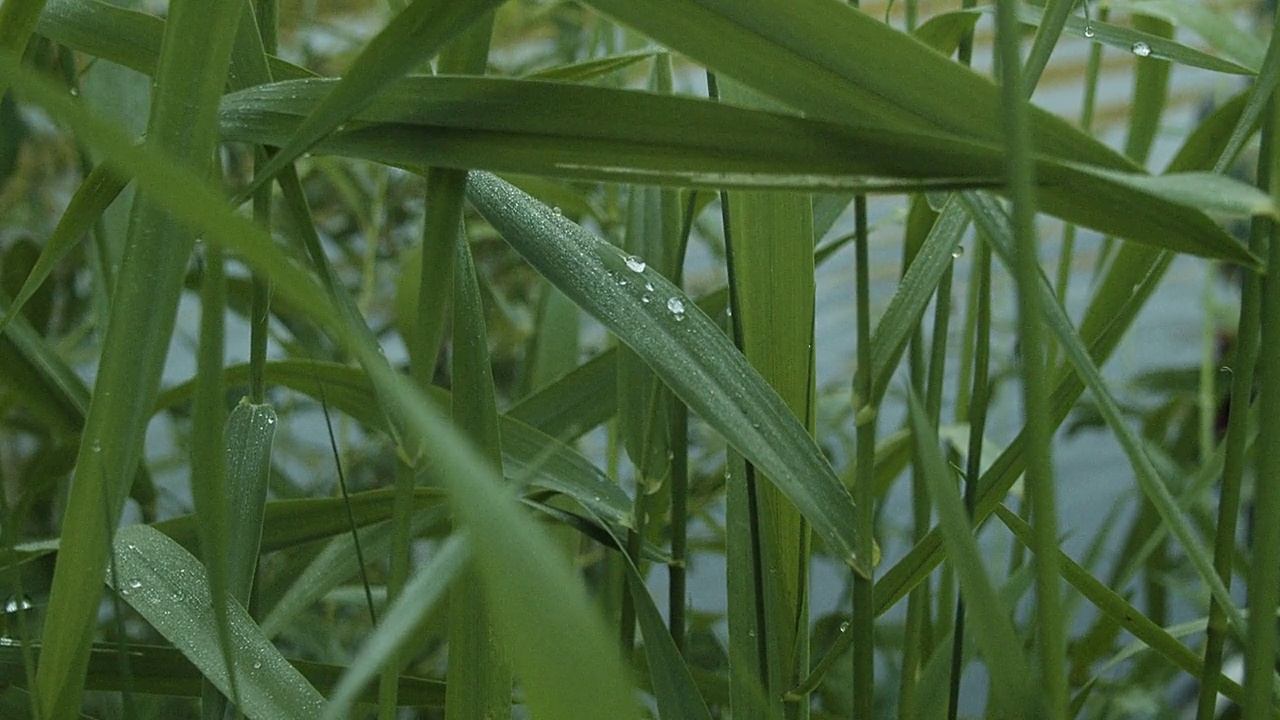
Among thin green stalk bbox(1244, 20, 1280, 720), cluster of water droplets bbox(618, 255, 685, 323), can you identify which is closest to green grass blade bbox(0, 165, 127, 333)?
cluster of water droplets bbox(618, 255, 685, 323)

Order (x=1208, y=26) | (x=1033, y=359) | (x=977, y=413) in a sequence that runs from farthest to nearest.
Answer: (x=1208, y=26), (x=977, y=413), (x=1033, y=359)

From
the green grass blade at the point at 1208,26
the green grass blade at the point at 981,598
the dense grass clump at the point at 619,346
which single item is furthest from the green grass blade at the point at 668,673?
the green grass blade at the point at 1208,26

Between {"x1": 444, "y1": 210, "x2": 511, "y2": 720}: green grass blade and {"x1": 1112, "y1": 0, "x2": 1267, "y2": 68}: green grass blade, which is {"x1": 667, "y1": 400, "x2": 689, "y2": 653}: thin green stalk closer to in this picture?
{"x1": 444, "y1": 210, "x2": 511, "y2": 720}: green grass blade

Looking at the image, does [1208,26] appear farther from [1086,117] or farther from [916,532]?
[916,532]

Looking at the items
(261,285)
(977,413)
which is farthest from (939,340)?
(261,285)

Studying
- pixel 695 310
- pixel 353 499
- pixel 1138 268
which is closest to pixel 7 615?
pixel 353 499

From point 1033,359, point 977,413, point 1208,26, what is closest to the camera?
point 1033,359
